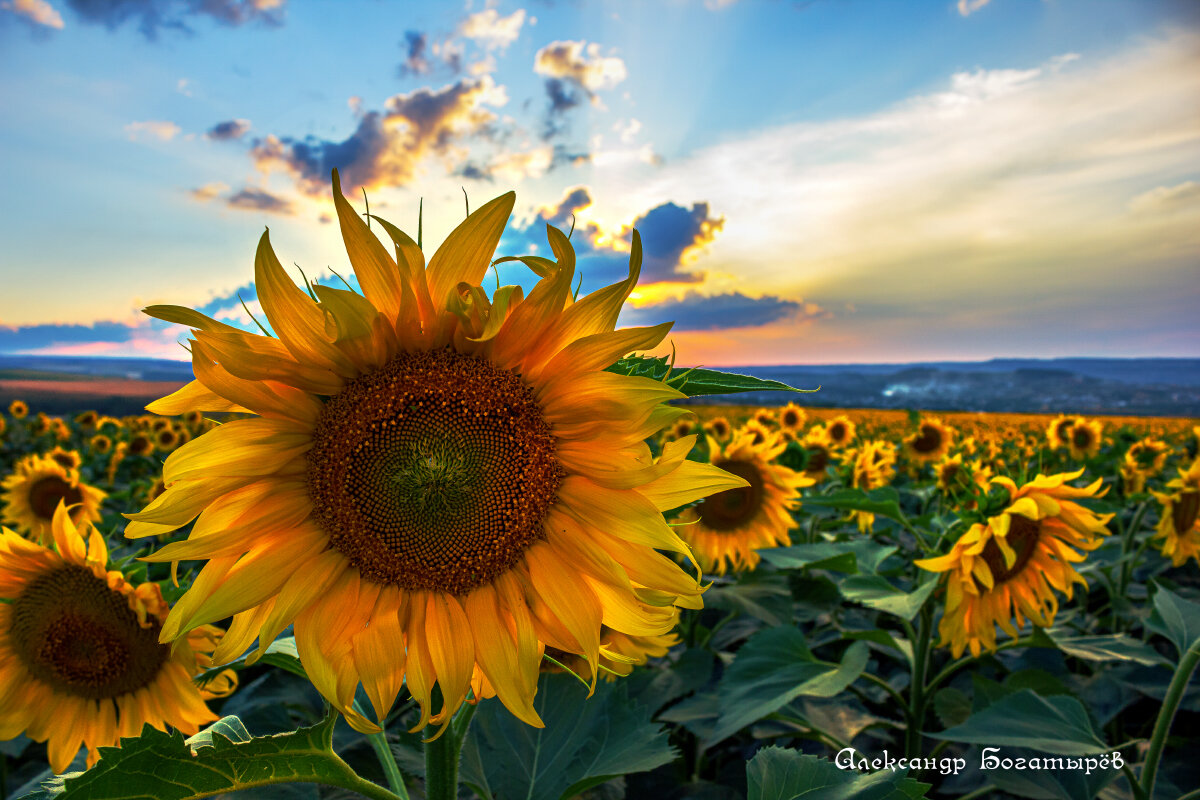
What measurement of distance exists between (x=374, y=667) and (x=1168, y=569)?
7.98 m

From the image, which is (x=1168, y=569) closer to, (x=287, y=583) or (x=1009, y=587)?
(x=1009, y=587)

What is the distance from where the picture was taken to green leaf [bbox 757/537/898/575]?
353 centimetres

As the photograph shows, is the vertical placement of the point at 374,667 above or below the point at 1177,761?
above

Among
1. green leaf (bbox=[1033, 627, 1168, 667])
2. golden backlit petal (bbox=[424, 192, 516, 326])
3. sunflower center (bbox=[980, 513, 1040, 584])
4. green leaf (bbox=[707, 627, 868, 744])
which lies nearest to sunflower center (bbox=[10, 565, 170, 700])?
golden backlit petal (bbox=[424, 192, 516, 326])

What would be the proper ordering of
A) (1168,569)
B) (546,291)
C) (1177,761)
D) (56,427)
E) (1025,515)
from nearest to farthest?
(546,291), (1025,515), (1177,761), (1168,569), (56,427)

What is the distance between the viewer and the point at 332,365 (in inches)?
53.1

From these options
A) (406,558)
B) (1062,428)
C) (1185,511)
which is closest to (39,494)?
(406,558)

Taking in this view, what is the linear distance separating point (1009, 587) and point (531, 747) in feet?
8.59

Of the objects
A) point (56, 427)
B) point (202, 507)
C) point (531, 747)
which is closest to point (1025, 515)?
point (531, 747)

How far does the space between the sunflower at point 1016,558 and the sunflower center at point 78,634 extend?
3195 millimetres

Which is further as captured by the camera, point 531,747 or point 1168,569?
point 1168,569

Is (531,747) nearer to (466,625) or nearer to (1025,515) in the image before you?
(466,625)

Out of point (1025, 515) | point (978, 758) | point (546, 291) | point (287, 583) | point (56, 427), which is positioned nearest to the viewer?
point (546, 291)

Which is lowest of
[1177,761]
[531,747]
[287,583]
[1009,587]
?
[1177,761]
